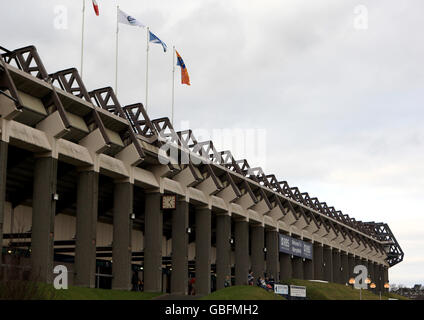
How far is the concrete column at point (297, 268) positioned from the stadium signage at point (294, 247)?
7402 mm

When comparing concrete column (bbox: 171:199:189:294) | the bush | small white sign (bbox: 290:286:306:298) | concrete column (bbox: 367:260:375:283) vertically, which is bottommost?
the bush

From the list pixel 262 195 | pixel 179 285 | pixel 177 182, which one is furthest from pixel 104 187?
pixel 262 195

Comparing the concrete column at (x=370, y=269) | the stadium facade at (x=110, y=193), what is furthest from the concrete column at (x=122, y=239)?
the concrete column at (x=370, y=269)

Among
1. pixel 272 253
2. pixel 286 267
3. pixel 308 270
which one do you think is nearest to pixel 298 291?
pixel 272 253

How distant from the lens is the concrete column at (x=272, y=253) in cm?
7788

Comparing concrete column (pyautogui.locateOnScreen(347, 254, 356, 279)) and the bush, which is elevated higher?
concrete column (pyautogui.locateOnScreen(347, 254, 356, 279))

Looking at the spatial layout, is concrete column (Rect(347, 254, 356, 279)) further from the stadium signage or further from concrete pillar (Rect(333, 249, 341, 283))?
→ the stadium signage

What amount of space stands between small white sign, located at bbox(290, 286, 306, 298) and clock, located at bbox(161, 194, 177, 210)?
10974 mm

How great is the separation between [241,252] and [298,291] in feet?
60.7

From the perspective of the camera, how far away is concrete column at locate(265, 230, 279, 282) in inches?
3066

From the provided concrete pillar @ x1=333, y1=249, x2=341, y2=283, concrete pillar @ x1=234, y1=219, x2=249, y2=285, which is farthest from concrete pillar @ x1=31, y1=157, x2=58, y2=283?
concrete pillar @ x1=333, y1=249, x2=341, y2=283

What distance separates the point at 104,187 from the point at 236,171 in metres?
17.8

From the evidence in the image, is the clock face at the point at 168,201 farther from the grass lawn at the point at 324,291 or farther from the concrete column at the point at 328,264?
the concrete column at the point at 328,264
